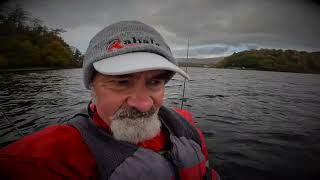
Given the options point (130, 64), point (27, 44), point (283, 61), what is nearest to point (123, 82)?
point (130, 64)

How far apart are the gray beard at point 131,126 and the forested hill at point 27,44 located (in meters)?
38.1

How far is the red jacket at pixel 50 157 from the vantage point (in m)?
1.11

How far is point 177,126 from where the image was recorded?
215cm

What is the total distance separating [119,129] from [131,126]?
11 centimetres

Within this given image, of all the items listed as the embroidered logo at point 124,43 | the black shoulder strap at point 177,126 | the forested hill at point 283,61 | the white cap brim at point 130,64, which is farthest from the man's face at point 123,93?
the forested hill at point 283,61

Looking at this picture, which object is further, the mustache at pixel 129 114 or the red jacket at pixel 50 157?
the mustache at pixel 129 114

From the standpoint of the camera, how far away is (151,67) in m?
1.48

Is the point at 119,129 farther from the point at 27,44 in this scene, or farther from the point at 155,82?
the point at 27,44

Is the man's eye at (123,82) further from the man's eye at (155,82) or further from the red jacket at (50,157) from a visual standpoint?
the red jacket at (50,157)

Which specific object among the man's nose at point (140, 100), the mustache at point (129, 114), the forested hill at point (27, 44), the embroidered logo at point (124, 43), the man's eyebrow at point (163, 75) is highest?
the forested hill at point (27, 44)

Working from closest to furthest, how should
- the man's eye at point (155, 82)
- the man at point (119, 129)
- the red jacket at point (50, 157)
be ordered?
the red jacket at point (50, 157), the man at point (119, 129), the man's eye at point (155, 82)

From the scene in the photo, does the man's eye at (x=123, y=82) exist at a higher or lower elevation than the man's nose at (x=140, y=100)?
higher

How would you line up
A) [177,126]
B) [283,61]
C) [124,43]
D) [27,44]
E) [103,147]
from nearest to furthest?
[103,147]
[124,43]
[177,126]
[27,44]
[283,61]

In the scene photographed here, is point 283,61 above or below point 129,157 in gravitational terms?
above
